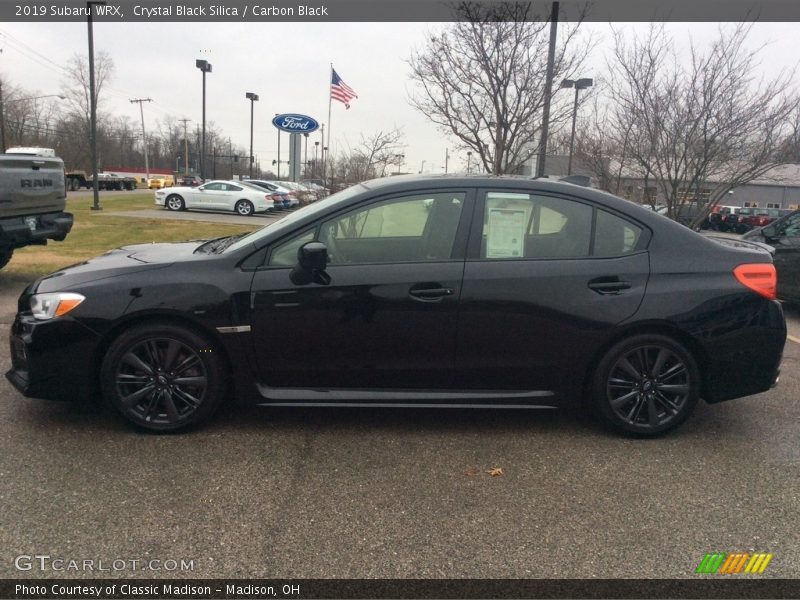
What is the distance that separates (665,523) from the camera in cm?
291

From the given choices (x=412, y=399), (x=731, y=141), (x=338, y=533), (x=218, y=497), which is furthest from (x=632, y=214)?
(x=731, y=141)

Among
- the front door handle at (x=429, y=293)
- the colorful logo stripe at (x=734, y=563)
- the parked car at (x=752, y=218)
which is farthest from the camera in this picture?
the parked car at (x=752, y=218)

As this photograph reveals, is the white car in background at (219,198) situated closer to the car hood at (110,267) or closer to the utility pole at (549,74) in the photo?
the utility pole at (549,74)

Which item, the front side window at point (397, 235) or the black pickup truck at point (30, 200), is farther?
the black pickup truck at point (30, 200)

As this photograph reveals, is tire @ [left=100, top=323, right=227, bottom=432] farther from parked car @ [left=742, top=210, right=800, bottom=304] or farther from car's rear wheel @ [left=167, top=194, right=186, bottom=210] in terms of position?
car's rear wheel @ [left=167, top=194, right=186, bottom=210]

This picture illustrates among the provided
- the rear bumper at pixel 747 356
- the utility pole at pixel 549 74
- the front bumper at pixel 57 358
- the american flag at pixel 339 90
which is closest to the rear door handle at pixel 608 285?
the rear bumper at pixel 747 356

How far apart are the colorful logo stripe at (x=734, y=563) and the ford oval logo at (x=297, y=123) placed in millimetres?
23354

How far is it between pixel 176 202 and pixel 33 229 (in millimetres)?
20293

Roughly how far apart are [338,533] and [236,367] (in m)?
1.33

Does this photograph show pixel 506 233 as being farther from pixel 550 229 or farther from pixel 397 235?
pixel 397 235

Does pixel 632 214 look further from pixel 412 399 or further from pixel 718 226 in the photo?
pixel 718 226

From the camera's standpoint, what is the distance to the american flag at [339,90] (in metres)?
19.4

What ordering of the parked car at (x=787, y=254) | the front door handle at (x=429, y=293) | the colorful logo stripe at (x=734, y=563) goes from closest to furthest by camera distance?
1. the colorful logo stripe at (x=734, y=563)
2. the front door handle at (x=429, y=293)
3. the parked car at (x=787, y=254)

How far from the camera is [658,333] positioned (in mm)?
3801
